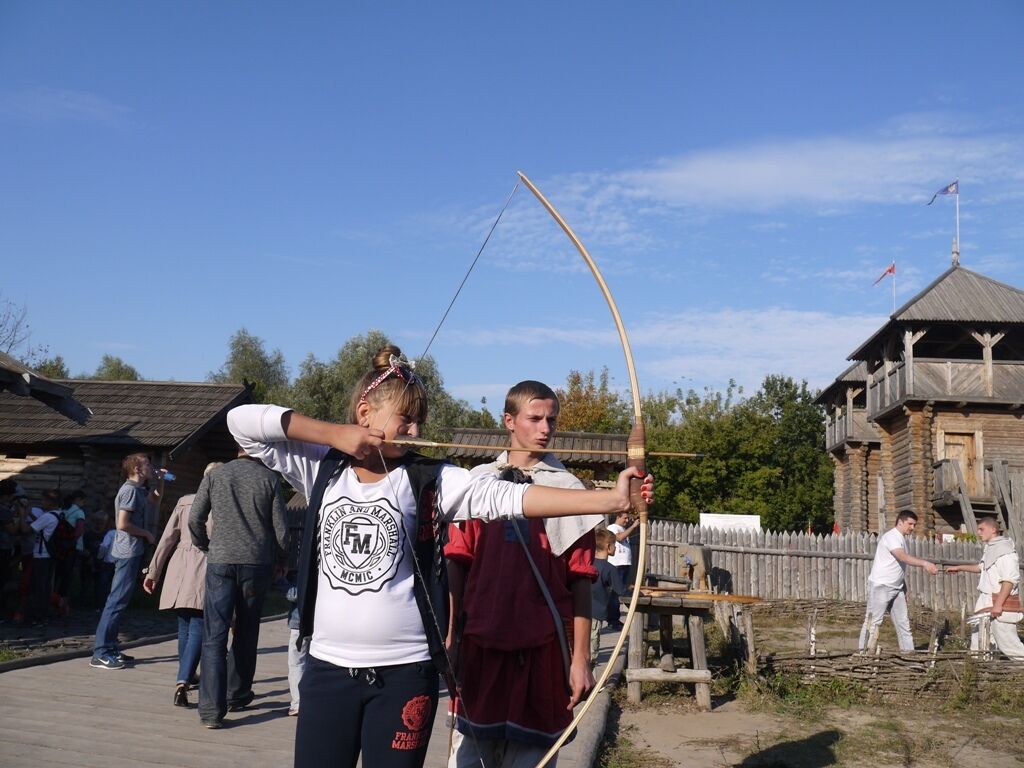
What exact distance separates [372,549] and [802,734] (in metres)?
5.37

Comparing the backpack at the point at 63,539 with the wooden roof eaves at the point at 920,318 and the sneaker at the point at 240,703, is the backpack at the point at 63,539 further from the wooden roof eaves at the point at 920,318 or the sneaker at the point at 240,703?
the wooden roof eaves at the point at 920,318

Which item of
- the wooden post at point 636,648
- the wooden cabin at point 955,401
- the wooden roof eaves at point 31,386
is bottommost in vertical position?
the wooden post at point 636,648

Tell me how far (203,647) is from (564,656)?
3488mm

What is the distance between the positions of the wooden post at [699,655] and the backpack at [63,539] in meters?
7.65

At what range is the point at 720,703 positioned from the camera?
8.16 m

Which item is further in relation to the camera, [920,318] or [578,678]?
[920,318]

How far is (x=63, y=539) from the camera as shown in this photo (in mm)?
11867

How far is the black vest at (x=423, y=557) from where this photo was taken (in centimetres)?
280

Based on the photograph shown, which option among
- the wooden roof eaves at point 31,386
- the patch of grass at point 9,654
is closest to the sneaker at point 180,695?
the patch of grass at point 9,654

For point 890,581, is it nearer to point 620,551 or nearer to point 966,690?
point 966,690

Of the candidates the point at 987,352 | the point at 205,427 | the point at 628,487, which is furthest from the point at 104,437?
the point at 987,352

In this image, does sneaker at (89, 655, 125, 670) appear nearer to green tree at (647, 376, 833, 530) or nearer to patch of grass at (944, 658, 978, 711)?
patch of grass at (944, 658, 978, 711)

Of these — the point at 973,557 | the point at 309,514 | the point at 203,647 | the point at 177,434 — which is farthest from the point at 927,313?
the point at 309,514

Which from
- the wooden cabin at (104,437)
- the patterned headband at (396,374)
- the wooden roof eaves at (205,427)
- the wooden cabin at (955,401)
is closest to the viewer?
the patterned headband at (396,374)
